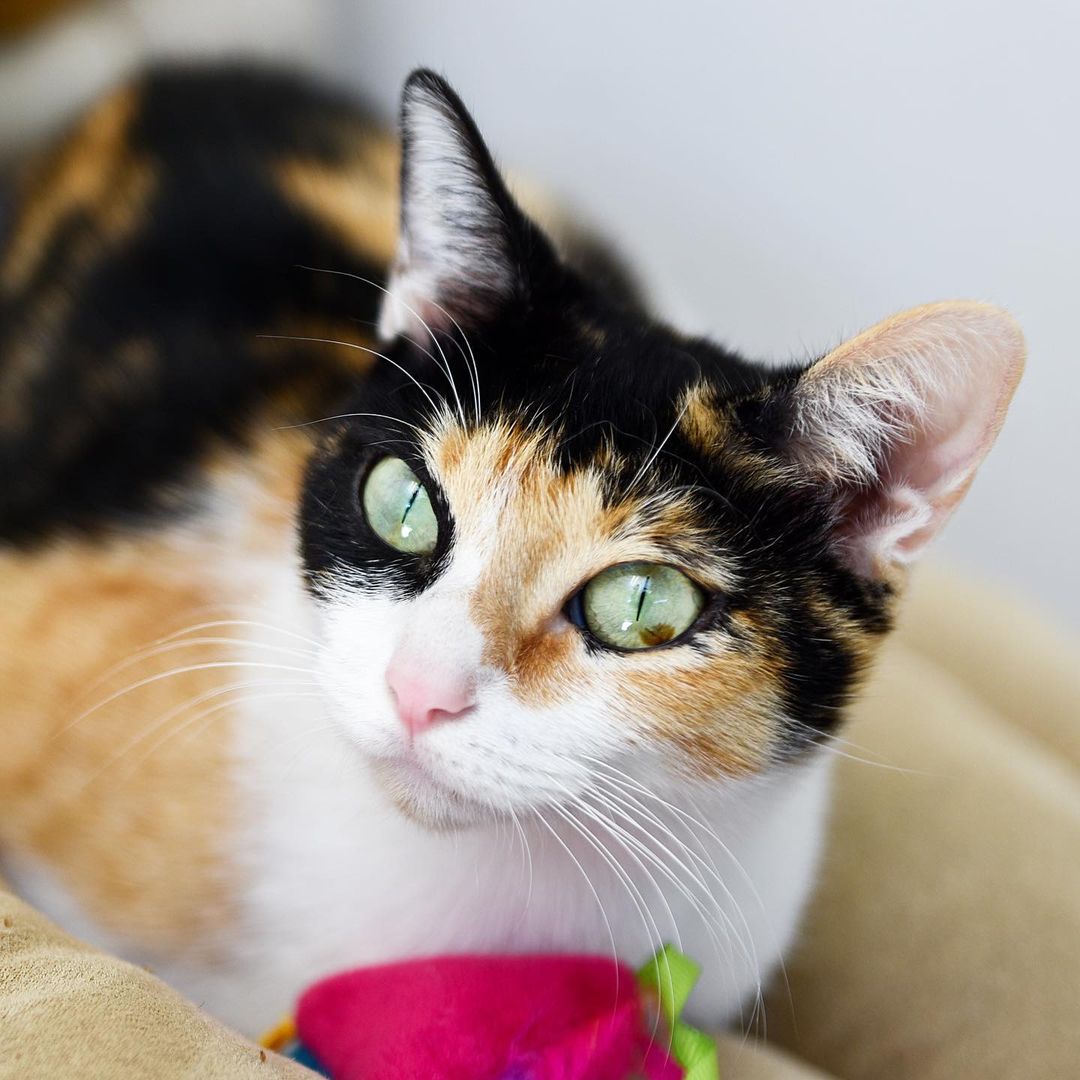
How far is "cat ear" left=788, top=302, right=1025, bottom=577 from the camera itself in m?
0.71

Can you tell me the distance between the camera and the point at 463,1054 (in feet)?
2.41

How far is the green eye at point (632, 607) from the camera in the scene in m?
0.76

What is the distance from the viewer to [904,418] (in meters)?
0.77

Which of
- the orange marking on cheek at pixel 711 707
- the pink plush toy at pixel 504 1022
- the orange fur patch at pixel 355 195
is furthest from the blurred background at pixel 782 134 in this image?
the pink plush toy at pixel 504 1022

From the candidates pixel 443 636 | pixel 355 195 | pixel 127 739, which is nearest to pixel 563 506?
pixel 443 636

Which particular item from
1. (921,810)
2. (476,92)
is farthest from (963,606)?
(476,92)

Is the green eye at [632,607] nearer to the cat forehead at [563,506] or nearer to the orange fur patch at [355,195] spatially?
the cat forehead at [563,506]

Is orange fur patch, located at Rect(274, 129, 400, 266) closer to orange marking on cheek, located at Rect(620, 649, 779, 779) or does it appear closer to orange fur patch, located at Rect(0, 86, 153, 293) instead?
orange fur patch, located at Rect(0, 86, 153, 293)

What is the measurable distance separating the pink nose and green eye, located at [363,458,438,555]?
0.13 meters

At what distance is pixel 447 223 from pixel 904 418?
15.6 inches

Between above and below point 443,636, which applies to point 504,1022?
below

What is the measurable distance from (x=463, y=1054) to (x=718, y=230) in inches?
58.3

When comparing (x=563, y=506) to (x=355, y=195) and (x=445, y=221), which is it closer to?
(x=445, y=221)

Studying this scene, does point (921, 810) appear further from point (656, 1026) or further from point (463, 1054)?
point (463, 1054)
